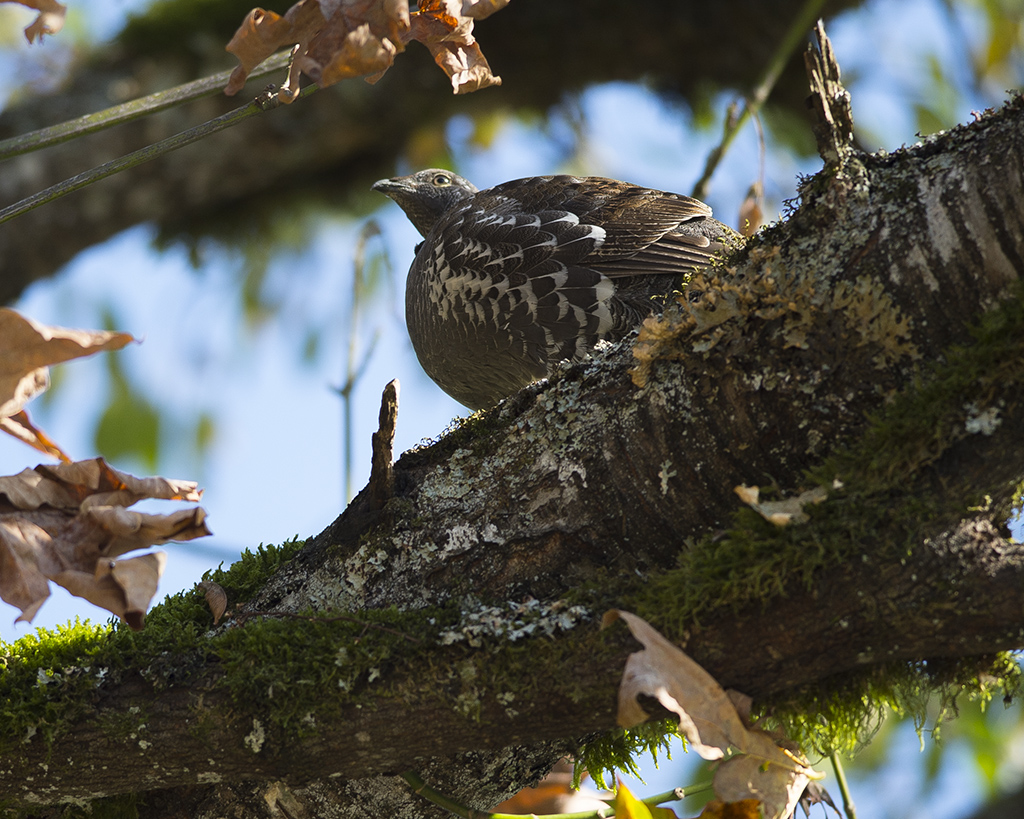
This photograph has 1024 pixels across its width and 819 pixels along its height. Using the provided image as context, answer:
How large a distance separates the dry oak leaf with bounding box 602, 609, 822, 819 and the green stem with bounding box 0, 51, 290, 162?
1.28 meters

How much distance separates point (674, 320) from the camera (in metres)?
1.85

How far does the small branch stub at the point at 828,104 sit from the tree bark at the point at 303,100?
4025 mm

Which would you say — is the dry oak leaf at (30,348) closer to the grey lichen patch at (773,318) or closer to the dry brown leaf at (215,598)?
the dry brown leaf at (215,598)

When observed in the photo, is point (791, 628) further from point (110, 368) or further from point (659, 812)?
point (110, 368)

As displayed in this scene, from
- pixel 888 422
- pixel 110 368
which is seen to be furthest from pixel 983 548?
pixel 110 368

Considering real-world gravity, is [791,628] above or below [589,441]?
below

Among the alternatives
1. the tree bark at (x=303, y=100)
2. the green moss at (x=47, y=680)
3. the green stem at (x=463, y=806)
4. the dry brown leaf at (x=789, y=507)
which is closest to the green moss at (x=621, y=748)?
the green stem at (x=463, y=806)

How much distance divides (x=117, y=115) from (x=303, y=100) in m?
3.89

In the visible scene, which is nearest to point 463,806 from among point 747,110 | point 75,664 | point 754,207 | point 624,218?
point 75,664

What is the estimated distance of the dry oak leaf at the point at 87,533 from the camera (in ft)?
4.76

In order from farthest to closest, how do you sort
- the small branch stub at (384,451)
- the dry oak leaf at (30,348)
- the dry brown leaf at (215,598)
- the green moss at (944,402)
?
the dry brown leaf at (215,598) → the small branch stub at (384,451) → the green moss at (944,402) → the dry oak leaf at (30,348)

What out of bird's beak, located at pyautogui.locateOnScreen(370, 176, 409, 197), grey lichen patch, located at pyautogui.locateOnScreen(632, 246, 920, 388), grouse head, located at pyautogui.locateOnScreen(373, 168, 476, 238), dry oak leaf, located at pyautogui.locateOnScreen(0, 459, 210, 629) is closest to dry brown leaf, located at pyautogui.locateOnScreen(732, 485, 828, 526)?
grey lichen patch, located at pyautogui.locateOnScreen(632, 246, 920, 388)

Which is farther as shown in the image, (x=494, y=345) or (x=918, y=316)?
(x=494, y=345)

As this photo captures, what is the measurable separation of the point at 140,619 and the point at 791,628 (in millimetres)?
1038
